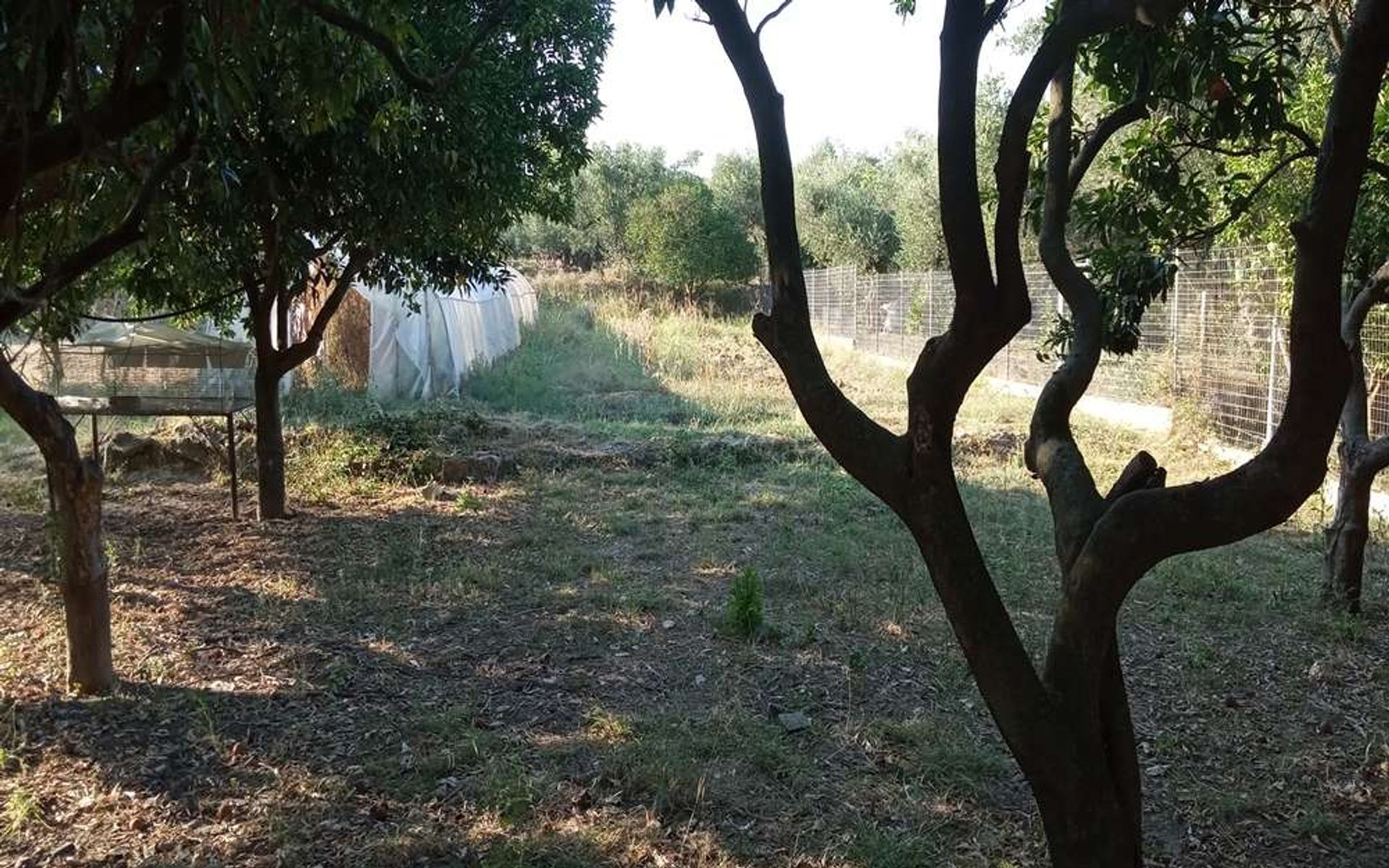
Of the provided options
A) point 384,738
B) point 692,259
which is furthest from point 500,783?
point 692,259

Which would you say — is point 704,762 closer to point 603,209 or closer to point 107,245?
point 107,245

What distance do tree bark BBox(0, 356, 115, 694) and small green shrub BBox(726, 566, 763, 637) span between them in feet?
9.21

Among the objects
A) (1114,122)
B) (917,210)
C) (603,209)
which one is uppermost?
(603,209)

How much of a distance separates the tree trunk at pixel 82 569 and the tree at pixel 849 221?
26.1 meters

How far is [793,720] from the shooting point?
425 centimetres

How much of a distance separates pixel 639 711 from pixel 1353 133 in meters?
3.26

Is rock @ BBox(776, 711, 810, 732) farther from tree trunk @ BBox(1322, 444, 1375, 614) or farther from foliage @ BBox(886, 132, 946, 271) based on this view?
foliage @ BBox(886, 132, 946, 271)

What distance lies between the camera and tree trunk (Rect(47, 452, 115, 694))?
13.6 ft

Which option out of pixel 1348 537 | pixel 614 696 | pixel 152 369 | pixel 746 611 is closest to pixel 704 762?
pixel 614 696

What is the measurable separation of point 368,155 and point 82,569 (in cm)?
273

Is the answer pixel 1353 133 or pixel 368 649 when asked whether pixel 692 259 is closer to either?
pixel 368 649

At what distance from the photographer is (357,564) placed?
6.61 m

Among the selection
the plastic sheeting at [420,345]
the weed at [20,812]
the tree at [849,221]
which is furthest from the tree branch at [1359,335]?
the tree at [849,221]

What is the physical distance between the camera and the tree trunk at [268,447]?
25.4 ft
